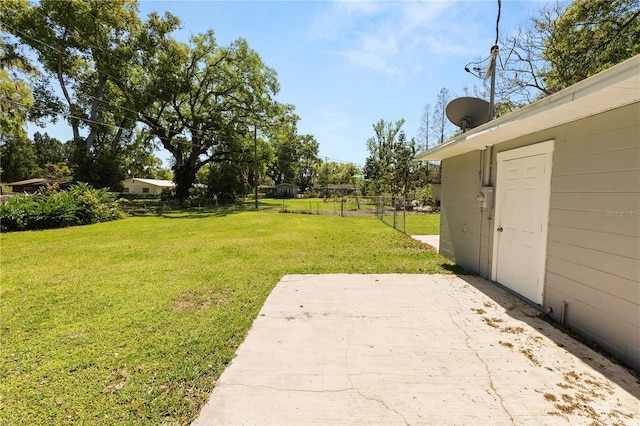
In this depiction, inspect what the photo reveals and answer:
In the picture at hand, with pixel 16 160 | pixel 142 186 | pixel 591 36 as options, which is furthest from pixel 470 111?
pixel 16 160

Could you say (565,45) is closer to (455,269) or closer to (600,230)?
(455,269)

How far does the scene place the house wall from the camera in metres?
2.49

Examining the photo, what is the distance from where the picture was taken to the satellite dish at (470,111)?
5.70m

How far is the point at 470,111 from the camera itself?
5.72 metres

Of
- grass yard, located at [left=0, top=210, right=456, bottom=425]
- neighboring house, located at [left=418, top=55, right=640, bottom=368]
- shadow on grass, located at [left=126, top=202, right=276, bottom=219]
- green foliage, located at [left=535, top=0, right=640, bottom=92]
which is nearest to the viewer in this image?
grass yard, located at [left=0, top=210, right=456, bottom=425]

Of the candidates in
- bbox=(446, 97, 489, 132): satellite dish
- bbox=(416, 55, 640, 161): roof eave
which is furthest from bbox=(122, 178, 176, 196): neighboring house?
bbox=(416, 55, 640, 161): roof eave

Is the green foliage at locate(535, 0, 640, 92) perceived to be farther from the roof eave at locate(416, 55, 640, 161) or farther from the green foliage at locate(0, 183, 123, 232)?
the green foliage at locate(0, 183, 123, 232)

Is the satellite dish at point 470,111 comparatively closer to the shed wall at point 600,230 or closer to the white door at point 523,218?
the white door at point 523,218

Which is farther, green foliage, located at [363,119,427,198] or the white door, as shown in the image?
green foliage, located at [363,119,427,198]

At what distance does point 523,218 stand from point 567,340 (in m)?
1.72

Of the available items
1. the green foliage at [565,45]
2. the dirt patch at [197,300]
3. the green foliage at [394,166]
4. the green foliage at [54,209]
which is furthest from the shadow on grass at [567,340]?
the green foliage at [394,166]

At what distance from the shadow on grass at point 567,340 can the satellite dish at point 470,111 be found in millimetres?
3402

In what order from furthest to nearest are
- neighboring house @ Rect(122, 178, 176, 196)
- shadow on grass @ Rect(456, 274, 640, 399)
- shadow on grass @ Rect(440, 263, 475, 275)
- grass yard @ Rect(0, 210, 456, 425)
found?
neighboring house @ Rect(122, 178, 176, 196), shadow on grass @ Rect(440, 263, 475, 275), shadow on grass @ Rect(456, 274, 640, 399), grass yard @ Rect(0, 210, 456, 425)

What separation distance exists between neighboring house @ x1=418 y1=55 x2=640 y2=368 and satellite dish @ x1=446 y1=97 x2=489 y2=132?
1204 millimetres
